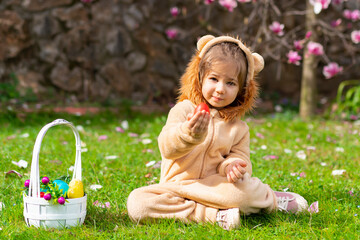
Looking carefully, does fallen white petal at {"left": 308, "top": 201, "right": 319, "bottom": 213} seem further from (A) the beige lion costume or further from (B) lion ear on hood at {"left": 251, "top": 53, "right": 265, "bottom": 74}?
(B) lion ear on hood at {"left": 251, "top": 53, "right": 265, "bottom": 74}

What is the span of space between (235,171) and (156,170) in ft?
3.44

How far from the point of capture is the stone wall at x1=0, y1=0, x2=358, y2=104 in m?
5.48

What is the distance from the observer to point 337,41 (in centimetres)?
615

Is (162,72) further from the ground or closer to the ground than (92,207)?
further from the ground

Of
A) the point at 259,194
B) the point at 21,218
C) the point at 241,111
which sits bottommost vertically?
the point at 21,218

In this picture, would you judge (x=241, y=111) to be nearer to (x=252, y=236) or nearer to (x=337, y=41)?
(x=252, y=236)

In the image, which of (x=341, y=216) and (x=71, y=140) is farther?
(x=71, y=140)

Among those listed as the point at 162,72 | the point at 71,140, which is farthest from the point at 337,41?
the point at 71,140

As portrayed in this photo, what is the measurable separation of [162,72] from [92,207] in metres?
3.89

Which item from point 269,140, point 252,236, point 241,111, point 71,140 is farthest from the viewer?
point 269,140

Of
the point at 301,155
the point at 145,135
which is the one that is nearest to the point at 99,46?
the point at 145,135

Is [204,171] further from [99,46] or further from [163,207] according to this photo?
[99,46]

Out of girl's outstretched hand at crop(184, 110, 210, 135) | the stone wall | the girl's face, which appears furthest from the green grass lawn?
the stone wall

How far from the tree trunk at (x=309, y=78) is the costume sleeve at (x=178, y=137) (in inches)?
134
